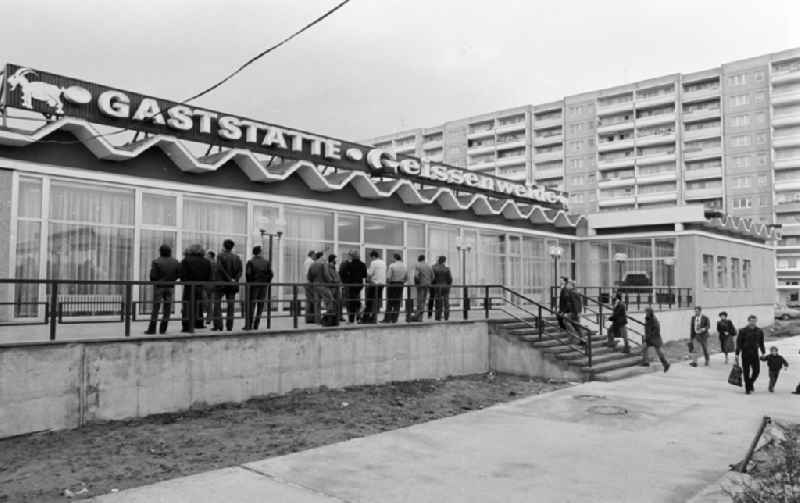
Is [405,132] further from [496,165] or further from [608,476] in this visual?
[608,476]

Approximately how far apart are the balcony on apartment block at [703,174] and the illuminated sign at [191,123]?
62.3 metres

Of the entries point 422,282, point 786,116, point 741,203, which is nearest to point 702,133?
point 786,116

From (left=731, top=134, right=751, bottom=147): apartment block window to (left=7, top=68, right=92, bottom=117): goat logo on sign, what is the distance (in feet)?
248

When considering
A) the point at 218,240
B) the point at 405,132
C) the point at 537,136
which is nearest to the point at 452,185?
the point at 218,240

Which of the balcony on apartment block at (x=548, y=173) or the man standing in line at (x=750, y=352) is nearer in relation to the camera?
the man standing in line at (x=750, y=352)

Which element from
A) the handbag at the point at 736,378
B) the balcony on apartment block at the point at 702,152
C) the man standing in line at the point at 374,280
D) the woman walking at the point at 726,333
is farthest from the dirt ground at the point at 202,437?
the balcony on apartment block at the point at 702,152

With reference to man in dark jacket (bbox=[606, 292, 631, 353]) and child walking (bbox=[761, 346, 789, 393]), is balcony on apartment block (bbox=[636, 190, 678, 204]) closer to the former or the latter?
man in dark jacket (bbox=[606, 292, 631, 353])

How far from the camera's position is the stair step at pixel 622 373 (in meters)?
14.2

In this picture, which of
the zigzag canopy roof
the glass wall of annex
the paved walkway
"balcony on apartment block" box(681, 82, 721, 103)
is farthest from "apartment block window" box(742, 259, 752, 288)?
"balcony on apartment block" box(681, 82, 721, 103)

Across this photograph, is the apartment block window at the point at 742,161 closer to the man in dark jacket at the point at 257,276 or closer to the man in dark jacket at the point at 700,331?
the man in dark jacket at the point at 700,331

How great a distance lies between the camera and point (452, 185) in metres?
23.2

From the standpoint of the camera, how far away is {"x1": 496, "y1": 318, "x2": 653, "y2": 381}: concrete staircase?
47.2 ft

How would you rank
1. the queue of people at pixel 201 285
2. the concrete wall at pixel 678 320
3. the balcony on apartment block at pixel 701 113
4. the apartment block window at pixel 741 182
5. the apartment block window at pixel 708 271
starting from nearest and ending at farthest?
the queue of people at pixel 201 285 → the concrete wall at pixel 678 320 → the apartment block window at pixel 708 271 → the apartment block window at pixel 741 182 → the balcony on apartment block at pixel 701 113

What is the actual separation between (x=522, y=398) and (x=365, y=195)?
28.5 feet
